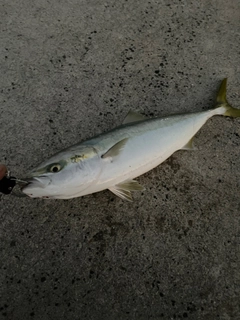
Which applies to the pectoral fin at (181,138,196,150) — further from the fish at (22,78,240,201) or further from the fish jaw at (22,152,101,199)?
the fish jaw at (22,152,101,199)

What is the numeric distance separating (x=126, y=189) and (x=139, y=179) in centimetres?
31

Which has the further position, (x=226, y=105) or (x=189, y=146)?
(x=226, y=105)

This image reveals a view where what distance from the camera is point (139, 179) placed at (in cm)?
275

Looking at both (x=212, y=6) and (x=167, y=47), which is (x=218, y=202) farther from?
(x=212, y=6)

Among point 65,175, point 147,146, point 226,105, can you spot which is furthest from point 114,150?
point 226,105

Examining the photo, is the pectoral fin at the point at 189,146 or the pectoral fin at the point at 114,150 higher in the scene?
the pectoral fin at the point at 114,150

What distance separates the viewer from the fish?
7.30 feet

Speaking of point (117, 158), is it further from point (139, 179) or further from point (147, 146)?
point (139, 179)

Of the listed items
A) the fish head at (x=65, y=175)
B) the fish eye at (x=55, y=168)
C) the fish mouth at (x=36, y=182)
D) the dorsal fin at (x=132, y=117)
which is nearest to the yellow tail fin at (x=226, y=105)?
the dorsal fin at (x=132, y=117)

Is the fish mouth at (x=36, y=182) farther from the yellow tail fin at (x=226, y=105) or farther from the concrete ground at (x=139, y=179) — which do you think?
the yellow tail fin at (x=226, y=105)

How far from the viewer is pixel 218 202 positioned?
2707mm

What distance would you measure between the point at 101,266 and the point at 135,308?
384 mm

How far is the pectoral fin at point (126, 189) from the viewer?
247 centimetres

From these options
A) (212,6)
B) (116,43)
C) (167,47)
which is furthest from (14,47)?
(212,6)
